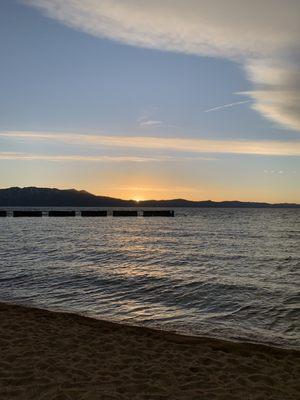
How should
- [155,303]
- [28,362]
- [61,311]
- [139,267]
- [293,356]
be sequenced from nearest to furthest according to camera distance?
[28,362] → [293,356] → [61,311] → [155,303] → [139,267]

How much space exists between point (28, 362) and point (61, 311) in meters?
5.83

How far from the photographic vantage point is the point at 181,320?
519 inches

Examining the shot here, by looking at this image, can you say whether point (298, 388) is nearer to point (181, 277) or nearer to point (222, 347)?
point (222, 347)

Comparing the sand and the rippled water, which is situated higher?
the sand

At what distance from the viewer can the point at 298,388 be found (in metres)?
7.59

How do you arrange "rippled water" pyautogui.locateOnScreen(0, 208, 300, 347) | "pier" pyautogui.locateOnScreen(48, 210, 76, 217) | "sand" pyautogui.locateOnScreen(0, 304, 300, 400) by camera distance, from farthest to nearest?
"pier" pyautogui.locateOnScreen(48, 210, 76, 217) → "rippled water" pyautogui.locateOnScreen(0, 208, 300, 347) → "sand" pyautogui.locateOnScreen(0, 304, 300, 400)

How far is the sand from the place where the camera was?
23.6ft

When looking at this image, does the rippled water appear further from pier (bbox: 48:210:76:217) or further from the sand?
pier (bbox: 48:210:76:217)

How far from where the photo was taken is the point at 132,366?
8.45m

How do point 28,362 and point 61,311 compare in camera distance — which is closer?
point 28,362

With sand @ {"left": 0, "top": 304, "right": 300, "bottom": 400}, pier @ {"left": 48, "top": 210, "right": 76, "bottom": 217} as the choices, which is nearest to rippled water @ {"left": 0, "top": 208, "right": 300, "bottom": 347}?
sand @ {"left": 0, "top": 304, "right": 300, "bottom": 400}

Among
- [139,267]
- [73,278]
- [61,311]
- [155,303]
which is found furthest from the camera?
[139,267]

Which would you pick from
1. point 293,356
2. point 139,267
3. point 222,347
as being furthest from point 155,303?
point 139,267

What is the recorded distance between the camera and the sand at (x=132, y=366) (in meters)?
7.19
